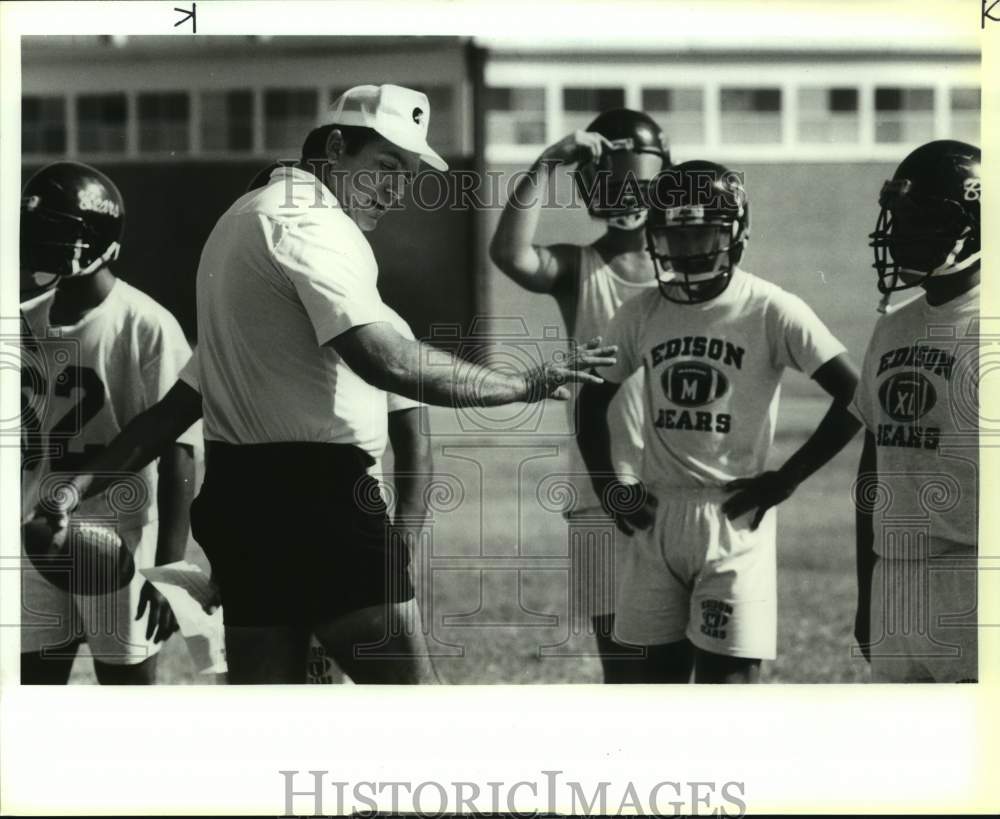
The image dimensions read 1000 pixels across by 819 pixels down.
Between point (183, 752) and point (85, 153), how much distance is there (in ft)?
5.11

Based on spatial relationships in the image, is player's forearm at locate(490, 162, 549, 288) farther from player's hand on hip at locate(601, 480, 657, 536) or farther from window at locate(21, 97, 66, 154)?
window at locate(21, 97, 66, 154)

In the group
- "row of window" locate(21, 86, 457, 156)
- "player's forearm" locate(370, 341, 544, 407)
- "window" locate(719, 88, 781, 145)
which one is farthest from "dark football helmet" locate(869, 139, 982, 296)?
"row of window" locate(21, 86, 457, 156)

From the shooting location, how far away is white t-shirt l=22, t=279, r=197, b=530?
3.97 meters

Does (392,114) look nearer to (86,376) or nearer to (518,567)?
(86,376)

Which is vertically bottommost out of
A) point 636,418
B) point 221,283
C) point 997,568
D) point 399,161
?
point 997,568

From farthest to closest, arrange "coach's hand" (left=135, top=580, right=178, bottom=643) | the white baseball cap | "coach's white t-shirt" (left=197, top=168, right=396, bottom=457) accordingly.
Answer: "coach's hand" (left=135, top=580, right=178, bottom=643), the white baseball cap, "coach's white t-shirt" (left=197, top=168, right=396, bottom=457)

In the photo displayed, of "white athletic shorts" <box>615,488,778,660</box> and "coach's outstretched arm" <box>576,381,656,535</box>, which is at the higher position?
"coach's outstretched arm" <box>576,381,656,535</box>

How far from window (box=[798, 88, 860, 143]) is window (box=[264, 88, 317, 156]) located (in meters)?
1.26

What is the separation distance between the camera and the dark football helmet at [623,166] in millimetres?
3936

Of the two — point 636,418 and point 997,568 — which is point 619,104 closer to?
point 636,418

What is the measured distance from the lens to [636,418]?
13.1 feet

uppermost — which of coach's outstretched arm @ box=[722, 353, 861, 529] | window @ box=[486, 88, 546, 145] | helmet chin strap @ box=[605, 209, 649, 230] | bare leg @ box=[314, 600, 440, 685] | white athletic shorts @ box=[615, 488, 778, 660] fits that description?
window @ box=[486, 88, 546, 145]

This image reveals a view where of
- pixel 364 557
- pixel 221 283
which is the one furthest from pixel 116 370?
pixel 364 557

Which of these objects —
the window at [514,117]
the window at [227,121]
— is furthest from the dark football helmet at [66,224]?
the window at [514,117]
